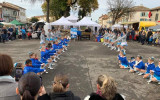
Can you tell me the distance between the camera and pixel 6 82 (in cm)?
203

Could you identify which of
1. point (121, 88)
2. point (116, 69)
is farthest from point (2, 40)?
point (121, 88)

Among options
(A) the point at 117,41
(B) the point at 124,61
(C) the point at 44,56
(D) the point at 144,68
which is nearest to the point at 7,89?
(C) the point at 44,56

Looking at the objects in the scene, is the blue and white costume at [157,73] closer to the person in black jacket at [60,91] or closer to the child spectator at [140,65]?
the child spectator at [140,65]

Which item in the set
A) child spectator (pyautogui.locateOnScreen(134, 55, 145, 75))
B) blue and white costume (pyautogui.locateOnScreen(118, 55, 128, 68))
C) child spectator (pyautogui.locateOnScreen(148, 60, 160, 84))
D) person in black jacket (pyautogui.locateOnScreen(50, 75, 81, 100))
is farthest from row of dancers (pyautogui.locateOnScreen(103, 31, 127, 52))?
person in black jacket (pyautogui.locateOnScreen(50, 75, 81, 100))

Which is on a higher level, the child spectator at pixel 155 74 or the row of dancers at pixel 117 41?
the row of dancers at pixel 117 41

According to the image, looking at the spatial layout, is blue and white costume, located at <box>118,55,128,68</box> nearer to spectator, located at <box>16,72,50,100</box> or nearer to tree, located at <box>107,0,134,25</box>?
spectator, located at <box>16,72,50,100</box>

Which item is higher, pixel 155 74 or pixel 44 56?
pixel 44 56

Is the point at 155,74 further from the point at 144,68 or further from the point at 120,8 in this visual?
the point at 120,8

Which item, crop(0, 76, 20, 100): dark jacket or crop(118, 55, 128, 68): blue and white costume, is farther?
crop(118, 55, 128, 68): blue and white costume

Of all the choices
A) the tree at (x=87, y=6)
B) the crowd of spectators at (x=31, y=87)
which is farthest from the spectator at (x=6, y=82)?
the tree at (x=87, y=6)

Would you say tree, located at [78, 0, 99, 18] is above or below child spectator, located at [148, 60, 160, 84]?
above

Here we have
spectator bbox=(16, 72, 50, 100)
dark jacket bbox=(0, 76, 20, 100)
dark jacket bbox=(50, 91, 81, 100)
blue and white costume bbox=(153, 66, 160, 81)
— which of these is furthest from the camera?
blue and white costume bbox=(153, 66, 160, 81)

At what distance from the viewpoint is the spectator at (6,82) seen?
1.90 metres

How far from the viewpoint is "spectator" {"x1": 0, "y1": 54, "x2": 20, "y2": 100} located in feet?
6.24
